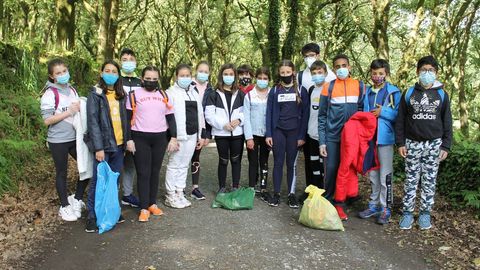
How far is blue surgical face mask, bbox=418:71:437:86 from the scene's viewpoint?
5.09 m

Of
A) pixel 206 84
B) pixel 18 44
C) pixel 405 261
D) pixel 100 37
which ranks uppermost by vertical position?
pixel 100 37

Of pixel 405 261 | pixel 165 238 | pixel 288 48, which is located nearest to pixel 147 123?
pixel 165 238

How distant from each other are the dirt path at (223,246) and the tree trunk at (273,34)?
314 inches

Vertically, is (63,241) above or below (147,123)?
below

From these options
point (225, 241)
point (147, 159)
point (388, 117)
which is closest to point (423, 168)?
point (388, 117)

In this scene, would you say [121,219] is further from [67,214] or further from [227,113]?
[227,113]

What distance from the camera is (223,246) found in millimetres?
4699

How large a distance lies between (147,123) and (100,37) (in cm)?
857

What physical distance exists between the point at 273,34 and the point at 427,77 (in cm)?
866

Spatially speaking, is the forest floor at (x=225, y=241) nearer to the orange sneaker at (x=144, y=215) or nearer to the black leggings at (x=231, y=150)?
the orange sneaker at (x=144, y=215)

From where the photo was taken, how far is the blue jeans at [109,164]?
5.16 metres

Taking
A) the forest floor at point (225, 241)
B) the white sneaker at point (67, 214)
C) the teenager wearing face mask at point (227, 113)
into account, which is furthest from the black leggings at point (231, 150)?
the white sneaker at point (67, 214)

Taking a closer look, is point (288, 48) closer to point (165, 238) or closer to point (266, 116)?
point (266, 116)

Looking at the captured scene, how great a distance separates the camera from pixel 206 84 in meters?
6.81
